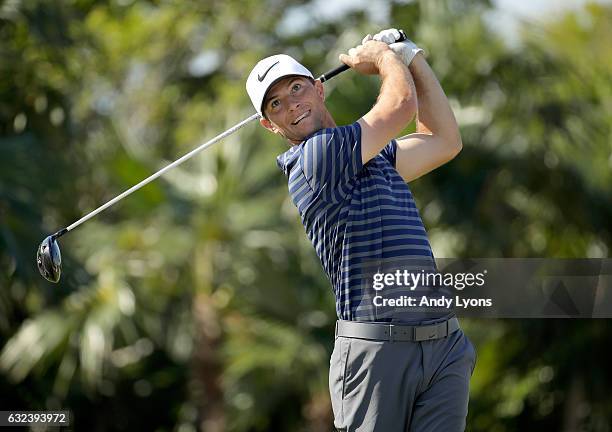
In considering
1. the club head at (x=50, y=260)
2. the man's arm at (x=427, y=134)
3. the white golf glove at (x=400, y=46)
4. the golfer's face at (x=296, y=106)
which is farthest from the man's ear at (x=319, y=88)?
the club head at (x=50, y=260)

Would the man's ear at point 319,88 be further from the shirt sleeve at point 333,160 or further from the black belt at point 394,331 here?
the black belt at point 394,331

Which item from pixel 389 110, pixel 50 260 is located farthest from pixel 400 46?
pixel 50 260

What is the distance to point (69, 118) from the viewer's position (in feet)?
28.8

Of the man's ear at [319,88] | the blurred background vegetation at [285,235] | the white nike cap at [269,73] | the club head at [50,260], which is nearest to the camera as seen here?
the white nike cap at [269,73]

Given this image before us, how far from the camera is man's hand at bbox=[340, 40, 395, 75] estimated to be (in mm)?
3137

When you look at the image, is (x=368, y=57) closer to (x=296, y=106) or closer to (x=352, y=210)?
(x=296, y=106)

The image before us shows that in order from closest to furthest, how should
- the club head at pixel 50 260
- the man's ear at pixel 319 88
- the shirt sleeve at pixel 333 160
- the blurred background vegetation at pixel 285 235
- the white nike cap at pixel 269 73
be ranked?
the shirt sleeve at pixel 333 160 → the white nike cap at pixel 269 73 → the man's ear at pixel 319 88 → the club head at pixel 50 260 → the blurred background vegetation at pixel 285 235

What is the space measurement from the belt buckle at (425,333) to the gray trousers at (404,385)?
0.05ft

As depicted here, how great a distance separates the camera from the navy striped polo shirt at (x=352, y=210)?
114 inches

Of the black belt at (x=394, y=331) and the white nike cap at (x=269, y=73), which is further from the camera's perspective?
the white nike cap at (x=269, y=73)

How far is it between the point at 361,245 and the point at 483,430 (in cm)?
751

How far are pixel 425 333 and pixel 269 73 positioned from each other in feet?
2.69

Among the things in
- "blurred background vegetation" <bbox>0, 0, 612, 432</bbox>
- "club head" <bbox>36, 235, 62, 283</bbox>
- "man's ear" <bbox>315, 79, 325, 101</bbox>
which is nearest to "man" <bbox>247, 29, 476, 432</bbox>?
"man's ear" <bbox>315, 79, 325, 101</bbox>

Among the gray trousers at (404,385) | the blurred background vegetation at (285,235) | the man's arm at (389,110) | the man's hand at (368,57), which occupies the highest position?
the man's hand at (368,57)
